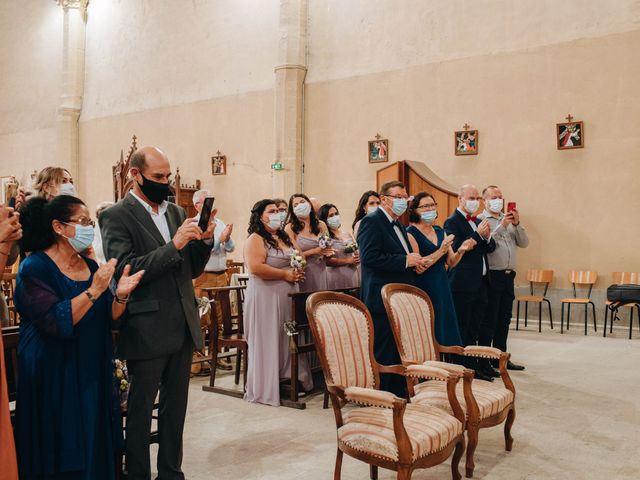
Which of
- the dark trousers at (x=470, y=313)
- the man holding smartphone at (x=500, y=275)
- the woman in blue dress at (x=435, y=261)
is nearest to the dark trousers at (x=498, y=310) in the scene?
the man holding smartphone at (x=500, y=275)

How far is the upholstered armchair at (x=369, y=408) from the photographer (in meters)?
2.79

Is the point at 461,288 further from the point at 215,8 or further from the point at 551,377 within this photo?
the point at 215,8

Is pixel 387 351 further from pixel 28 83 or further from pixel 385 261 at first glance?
pixel 28 83

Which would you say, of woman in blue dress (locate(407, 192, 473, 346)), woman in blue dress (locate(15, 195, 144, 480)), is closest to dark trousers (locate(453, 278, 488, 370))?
woman in blue dress (locate(407, 192, 473, 346))

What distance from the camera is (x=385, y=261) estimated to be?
4445 mm

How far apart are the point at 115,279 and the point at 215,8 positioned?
427 inches

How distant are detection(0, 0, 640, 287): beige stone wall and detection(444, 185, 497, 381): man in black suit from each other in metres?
3.68

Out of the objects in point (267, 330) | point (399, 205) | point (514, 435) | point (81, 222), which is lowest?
point (514, 435)

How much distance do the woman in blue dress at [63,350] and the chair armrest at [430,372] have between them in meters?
1.54

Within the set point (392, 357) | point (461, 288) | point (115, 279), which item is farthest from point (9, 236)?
point (461, 288)

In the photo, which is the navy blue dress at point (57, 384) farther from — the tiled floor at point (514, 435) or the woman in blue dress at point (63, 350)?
the tiled floor at point (514, 435)

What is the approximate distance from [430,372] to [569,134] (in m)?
6.47

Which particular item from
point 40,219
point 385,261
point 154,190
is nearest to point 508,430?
point 385,261

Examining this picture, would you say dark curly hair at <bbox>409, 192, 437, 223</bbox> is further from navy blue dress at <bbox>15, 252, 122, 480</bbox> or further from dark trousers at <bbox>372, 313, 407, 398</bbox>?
navy blue dress at <bbox>15, 252, 122, 480</bbox>
